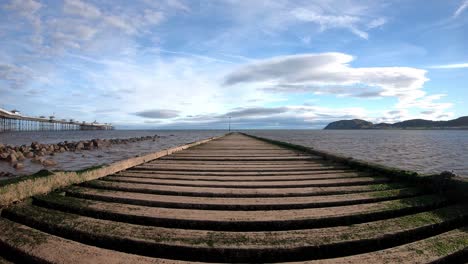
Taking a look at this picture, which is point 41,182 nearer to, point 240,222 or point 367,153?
point 240,222

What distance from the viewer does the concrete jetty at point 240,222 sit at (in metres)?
2.18

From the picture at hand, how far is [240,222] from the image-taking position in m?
2.74

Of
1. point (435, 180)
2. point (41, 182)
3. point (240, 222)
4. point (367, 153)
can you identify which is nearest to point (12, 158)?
point (41, 182)

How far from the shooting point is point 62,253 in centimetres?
212

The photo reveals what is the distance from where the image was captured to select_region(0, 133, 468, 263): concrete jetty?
85.9 inches

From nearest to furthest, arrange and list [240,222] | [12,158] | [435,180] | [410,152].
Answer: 1. [240,222]
2. [435,180]
3. [12,158]
4. [410,152]

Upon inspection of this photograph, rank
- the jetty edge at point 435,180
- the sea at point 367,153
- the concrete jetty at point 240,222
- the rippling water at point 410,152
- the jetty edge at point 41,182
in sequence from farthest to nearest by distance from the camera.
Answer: the rippling water at point 410,152 < the sea at point 367,153 < the jetty edge at point 435,180 < the jetty edge at point 41,182 < the concrete jetty at point 240,222

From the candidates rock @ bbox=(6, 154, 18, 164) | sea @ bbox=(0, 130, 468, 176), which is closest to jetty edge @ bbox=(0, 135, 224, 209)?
sea @ bbox=(0, 130, 468, 176)

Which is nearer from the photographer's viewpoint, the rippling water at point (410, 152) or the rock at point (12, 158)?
the rock at point (12, 158)

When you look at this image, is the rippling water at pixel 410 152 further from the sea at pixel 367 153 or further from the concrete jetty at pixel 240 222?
the concrete jetty at pixel 240 222

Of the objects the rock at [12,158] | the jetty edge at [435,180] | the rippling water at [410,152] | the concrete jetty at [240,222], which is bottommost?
the rippling water at [410,152]

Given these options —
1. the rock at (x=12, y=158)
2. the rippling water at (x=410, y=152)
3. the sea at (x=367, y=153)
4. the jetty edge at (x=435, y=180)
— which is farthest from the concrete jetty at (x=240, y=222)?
the rock at (x=12, y=158)

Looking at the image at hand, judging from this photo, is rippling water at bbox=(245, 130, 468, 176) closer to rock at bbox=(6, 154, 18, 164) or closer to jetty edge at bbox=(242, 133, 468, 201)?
jetty edge at bbox=(242, 133, 468, 201)

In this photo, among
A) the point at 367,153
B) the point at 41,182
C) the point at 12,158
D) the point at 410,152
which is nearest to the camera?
the point at 41,182
